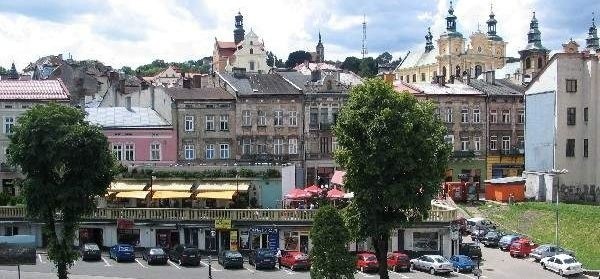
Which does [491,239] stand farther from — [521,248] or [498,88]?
[498,88]

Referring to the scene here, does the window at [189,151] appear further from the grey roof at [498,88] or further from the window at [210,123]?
the grey roof at [498,88]

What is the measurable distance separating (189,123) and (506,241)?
99.6ft

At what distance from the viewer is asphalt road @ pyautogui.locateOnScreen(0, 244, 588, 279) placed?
167ft

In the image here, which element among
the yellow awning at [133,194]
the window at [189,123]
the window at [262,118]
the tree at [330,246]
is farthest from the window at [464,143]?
the tree at [330,246]

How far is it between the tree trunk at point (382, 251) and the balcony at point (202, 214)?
9.33 m

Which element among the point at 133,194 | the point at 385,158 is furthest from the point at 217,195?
the point at 385,158

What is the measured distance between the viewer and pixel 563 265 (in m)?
53.2

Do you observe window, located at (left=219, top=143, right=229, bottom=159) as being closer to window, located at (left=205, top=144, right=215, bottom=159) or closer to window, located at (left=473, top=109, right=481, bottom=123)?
window, located at (left=205, top=144, right=215, bottom=159)

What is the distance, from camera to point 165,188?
63.9 metres

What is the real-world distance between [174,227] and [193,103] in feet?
67.7

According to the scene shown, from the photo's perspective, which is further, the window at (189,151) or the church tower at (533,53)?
the church tower at (533,53)

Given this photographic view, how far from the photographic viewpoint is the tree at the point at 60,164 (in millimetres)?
48625

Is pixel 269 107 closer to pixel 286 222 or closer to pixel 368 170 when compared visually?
pixel 286 222

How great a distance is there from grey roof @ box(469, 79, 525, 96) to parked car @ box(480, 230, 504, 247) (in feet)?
83.8
